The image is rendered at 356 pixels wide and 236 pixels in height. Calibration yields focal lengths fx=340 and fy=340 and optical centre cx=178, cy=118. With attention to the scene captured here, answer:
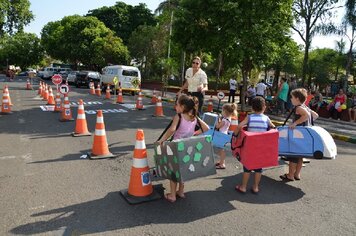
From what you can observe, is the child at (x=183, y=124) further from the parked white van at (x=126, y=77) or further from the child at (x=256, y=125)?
the parked white van at (x=126, y=77)

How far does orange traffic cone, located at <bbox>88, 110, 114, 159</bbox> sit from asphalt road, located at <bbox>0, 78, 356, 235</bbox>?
26 cm

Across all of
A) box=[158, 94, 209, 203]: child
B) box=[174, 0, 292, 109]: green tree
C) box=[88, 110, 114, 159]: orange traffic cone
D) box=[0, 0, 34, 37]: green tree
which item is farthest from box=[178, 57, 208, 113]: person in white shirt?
box=[0, 0, 34, 37]: green tree

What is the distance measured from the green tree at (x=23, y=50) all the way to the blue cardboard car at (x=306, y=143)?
8322 cm

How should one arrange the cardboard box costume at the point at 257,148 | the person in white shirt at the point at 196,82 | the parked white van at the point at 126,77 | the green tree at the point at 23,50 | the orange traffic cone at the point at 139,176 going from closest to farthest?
the orange traffic cone at the point at 139,176
the cardboard box costume at the point at 257,148
the person in white shirt at the point at 196,82
the parked white van at the point at 126,77
the green tree at the point at 23,50

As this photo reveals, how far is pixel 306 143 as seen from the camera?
5281 mm

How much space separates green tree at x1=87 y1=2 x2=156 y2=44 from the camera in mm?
55281

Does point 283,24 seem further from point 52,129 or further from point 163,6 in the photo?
point 163,6

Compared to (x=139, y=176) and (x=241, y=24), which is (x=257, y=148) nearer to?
(x=139, y=176)

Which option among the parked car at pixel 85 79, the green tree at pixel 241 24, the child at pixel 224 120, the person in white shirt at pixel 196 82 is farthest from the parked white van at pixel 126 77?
the child at pixel 224 120

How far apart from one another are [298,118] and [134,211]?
10.2 ft

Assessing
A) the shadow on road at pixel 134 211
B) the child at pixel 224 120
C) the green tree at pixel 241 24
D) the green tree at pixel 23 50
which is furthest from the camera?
the green tree at pixel 23 50

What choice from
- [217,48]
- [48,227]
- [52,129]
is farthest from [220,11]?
[48,227]

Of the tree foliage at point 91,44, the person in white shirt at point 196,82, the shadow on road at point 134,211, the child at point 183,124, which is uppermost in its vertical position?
the tree foliage at point 91,44

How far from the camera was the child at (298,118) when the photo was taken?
216 inches
